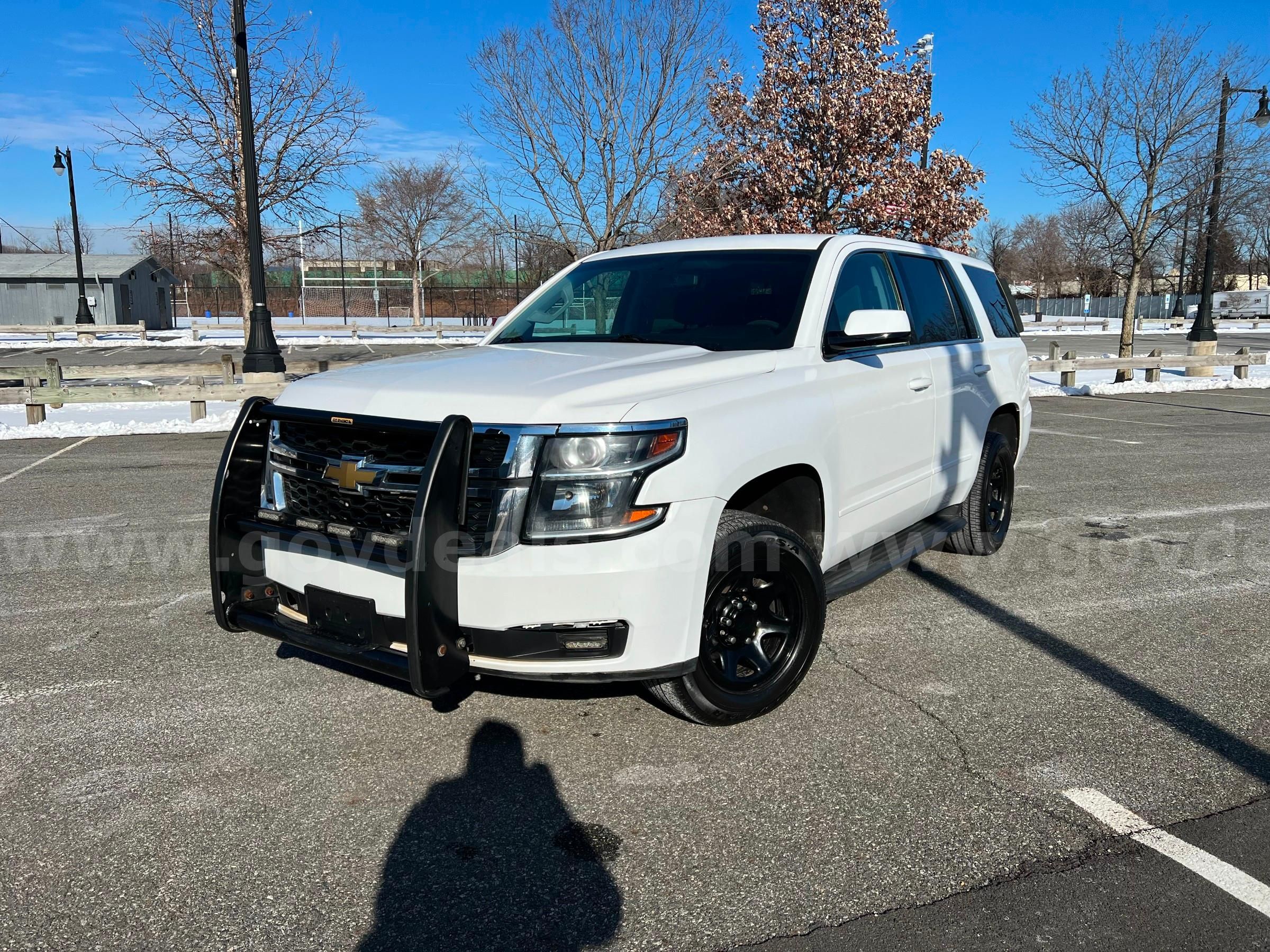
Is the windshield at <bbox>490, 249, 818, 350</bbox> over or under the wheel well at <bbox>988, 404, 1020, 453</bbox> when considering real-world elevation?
over

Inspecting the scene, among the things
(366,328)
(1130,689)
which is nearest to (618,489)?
(1130,689)

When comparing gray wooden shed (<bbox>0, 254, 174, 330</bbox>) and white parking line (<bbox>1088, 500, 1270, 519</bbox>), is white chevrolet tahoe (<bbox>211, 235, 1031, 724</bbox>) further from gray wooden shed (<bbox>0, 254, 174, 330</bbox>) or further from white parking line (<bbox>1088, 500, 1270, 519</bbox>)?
gray wooden shed (<bbox>0, 254, 174, 330</bbox>)

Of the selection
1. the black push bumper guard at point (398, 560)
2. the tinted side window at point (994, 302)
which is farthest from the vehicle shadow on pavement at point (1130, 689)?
the black push bumper guard at point (398, 560)

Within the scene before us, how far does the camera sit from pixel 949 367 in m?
5.25

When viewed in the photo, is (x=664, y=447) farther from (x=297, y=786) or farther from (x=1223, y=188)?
(x=1223, y=188)

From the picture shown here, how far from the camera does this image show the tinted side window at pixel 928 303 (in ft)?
16.9

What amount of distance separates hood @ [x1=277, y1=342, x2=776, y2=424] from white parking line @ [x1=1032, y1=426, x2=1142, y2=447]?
9.46 m

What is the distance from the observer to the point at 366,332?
4869cm

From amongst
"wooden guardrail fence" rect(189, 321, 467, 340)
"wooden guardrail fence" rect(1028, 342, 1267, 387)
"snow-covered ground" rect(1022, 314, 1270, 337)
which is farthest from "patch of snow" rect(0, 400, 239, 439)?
"snow-covered ground" rect(1022, 314, 1270, 337)

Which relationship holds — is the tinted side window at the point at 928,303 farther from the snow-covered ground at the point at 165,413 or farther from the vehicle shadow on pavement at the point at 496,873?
the snow-covered ground at the point at 165,413

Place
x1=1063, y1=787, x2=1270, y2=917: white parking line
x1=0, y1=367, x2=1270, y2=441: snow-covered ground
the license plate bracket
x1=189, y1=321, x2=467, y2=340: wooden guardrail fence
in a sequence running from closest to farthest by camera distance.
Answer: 1. x1=1063, y1=787, x2=1270, y2=917: white parking line
2. the license plate bracket
3. x1=0, y1=367, x2=1270, y2=441: snow-covered ground
4. x1=189, y1=321, x2=467, y2=340: wooden guardrail fence

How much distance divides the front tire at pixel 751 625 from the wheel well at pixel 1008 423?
284cm

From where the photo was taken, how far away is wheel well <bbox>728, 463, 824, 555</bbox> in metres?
3.96

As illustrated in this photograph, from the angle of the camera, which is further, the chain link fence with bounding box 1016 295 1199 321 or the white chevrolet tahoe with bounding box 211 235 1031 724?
the chain link fence with bounding box 1016 295 1199 321
